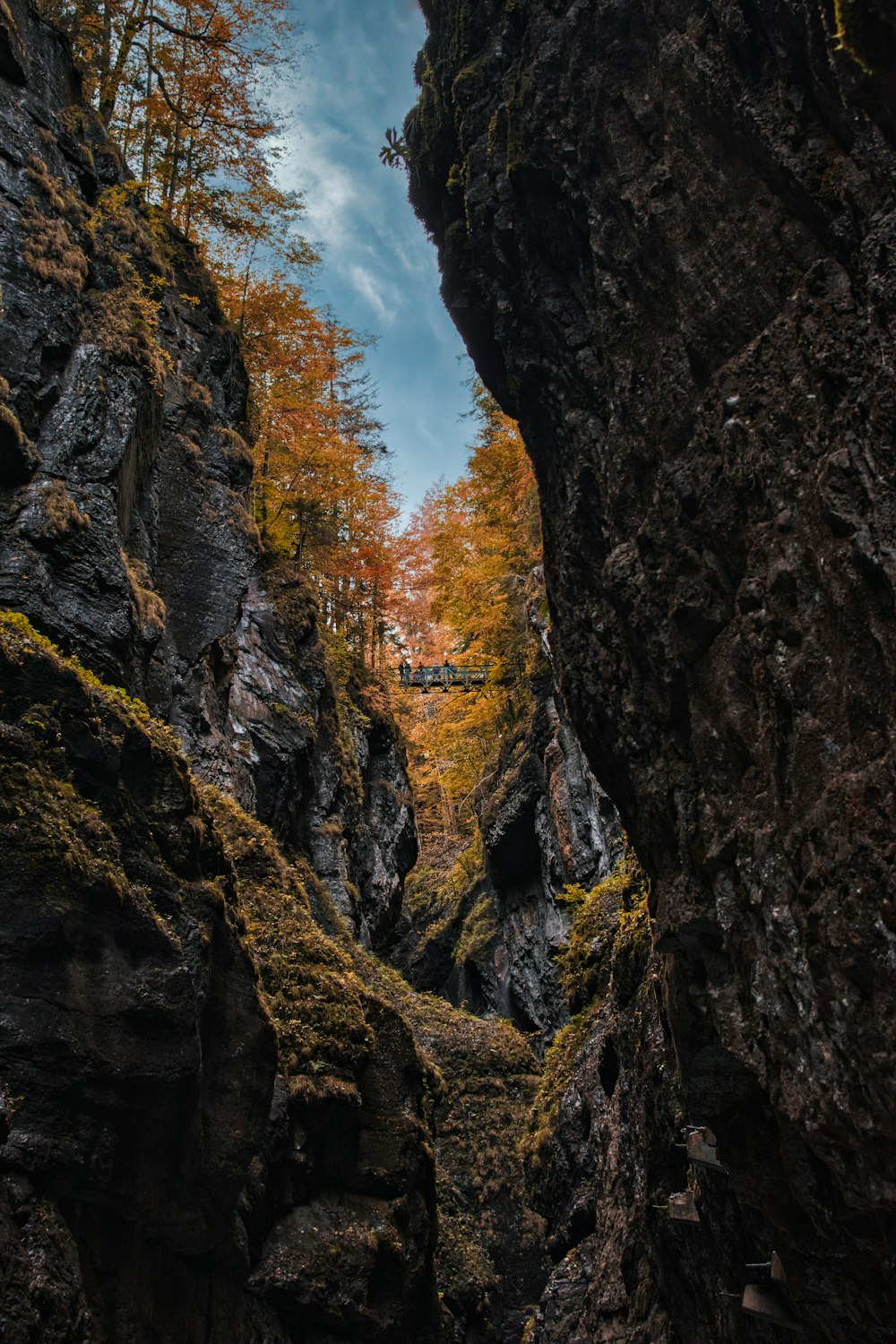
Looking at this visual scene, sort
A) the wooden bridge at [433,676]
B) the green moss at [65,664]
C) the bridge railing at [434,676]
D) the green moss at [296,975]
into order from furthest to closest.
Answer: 1. the bridge railing at [434,676]
2. the wooden bridge at [433,676]
3. the green moss at [296,975]
4. the green moss at [65,664]

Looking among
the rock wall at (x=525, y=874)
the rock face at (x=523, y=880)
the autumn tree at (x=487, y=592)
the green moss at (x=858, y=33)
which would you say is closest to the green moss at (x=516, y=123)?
the green moss at (x=858, y=33)

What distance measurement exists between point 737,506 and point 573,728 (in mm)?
3525

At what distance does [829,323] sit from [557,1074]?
13.6 metres

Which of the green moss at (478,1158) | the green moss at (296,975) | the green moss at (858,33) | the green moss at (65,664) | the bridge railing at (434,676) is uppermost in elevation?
the bridge railing at (434,676)

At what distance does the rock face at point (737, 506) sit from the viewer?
4.95 meters

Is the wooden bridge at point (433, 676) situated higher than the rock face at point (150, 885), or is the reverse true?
the wooden bridge at point (433, 676)

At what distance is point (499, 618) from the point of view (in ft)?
69.3

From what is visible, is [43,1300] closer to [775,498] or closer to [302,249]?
[775,498]

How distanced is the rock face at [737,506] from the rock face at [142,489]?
4546 millimetres

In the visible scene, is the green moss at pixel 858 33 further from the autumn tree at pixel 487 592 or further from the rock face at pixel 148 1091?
the autumn tree at pixel 487 592

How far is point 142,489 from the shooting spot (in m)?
11.6

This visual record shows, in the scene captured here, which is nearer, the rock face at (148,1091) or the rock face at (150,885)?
the rock face at (148,1091)

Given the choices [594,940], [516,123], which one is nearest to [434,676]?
[594,940]

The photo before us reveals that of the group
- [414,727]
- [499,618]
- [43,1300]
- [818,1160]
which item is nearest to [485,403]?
[499,618]
